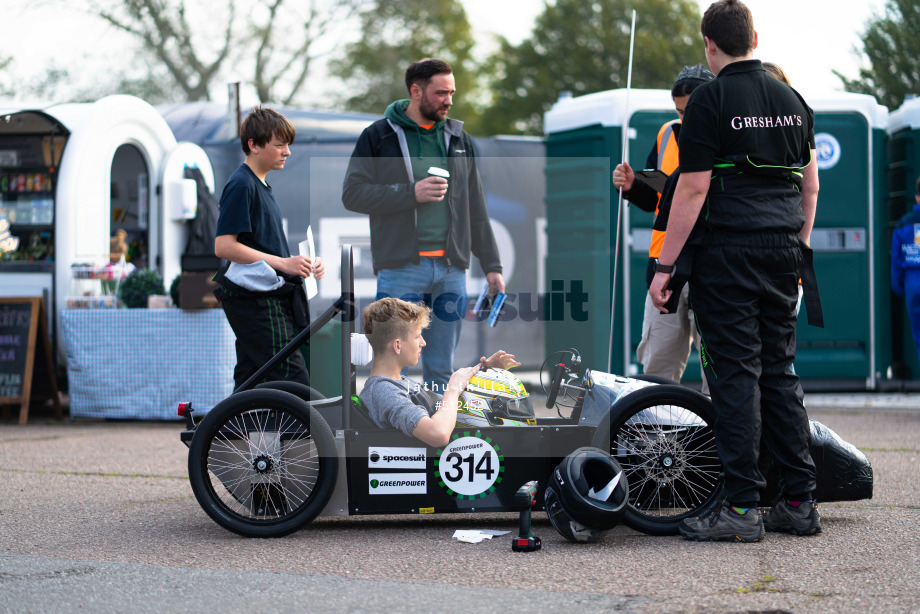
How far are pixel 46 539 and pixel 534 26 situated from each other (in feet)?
116

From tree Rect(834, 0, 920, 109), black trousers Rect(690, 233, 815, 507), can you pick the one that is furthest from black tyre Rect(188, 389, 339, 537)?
tree Rect(834, 0, 920, 109)

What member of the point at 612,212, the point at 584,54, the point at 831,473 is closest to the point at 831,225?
the point at 612,212

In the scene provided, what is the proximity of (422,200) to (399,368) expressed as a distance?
3.28ft

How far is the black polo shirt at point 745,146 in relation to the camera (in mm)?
3770

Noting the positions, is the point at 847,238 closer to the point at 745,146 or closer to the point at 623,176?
the point at 623,176

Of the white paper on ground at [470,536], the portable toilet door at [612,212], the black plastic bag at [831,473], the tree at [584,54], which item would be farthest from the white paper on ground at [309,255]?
the tree at [584,54]

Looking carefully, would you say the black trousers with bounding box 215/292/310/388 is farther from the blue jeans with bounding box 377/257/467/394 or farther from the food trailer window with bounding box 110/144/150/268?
the food trailer window with bounding box 110/144/150/268

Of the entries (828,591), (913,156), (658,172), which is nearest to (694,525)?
(828,591)

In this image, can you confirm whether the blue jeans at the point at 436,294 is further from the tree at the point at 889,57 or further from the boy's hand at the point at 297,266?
the tree at the point at 889,57

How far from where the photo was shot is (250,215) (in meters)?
4.35

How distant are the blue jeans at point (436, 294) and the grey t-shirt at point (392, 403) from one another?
1.79 ft

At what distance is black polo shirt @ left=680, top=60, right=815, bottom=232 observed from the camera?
12.4ft

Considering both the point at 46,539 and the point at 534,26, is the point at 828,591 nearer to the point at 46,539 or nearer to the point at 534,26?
the point at 46,539

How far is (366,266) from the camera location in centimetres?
509
